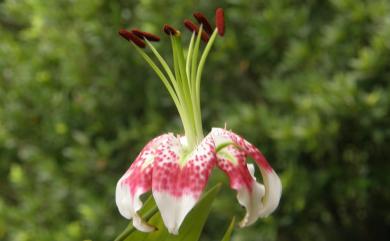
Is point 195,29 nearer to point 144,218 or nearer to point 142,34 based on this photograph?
point 142,34

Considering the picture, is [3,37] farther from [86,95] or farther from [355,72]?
[355,72]

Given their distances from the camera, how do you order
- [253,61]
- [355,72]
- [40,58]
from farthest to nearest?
[40,58], [253,61], [355,72]

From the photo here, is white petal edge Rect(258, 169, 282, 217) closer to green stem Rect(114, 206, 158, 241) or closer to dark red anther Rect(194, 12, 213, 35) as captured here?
green stem Rect(114, 206, 158, 241)

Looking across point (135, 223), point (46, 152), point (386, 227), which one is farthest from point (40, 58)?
point (135, 223)

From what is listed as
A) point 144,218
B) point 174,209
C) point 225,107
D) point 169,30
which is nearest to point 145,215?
point 144,218

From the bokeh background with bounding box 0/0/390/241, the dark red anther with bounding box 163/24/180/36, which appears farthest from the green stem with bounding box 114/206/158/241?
the bokeh background with bounding box 0/0/390/241
